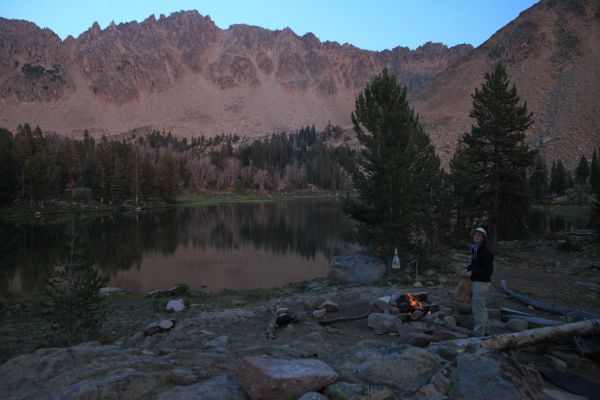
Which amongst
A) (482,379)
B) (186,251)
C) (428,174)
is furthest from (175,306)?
(186,251)

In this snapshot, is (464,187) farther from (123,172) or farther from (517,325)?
(123,172)

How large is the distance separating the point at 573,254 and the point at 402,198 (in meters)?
16.4

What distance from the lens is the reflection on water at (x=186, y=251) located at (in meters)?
27.0

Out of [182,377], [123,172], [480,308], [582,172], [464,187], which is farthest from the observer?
[123,172]

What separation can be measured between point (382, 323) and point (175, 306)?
1177 centimetres

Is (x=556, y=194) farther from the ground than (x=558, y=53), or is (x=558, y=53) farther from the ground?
(x=558, y=53)

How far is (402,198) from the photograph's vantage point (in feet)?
59.9

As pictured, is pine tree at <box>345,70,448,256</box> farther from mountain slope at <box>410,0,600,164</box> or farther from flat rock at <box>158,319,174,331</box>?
mountain slope at <box>410,0,600,164</box>

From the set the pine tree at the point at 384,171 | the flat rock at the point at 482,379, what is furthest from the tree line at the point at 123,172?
the flat rock at the point at 482,379

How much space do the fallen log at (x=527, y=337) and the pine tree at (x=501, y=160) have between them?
21453 mm

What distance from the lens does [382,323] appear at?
9602 mm

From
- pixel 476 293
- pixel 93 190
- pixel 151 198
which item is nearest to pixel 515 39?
pixel 151 198

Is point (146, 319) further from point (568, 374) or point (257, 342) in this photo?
point (568, 374)

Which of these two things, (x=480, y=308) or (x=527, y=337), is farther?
(x=480, y=308)
